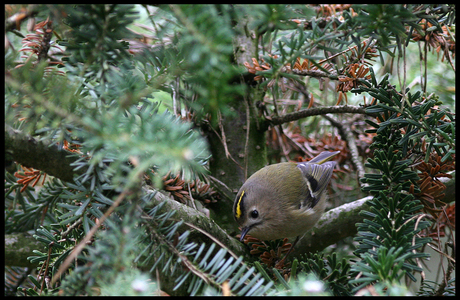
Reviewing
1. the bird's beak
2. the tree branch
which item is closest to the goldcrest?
the bird's beak

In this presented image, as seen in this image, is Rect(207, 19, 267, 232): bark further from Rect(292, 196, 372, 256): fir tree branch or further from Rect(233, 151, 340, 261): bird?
Rect(292, 196, 372, 256): fir tree branch

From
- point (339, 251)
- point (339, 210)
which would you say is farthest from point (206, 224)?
point (339, 251)

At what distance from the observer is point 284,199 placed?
206cm

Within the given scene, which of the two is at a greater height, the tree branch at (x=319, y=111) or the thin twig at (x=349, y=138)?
the tree branch at (x=319, y=111)

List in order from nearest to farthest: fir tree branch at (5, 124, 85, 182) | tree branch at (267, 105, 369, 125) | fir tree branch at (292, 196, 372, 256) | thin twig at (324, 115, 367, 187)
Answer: fir tree branch at (5, 124, 85, 182)
tree branch at (267, 105, 369, 125)
fir tree branch at (292, 196, 372, 256)
thin twig at (324, 115, 367, 187)

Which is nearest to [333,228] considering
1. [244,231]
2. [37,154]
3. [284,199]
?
[244,231]

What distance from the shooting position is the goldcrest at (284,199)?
174 centimetres

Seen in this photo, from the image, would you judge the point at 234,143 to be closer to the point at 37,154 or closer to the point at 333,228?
the point at 333,228

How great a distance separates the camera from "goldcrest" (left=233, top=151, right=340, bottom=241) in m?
1.74

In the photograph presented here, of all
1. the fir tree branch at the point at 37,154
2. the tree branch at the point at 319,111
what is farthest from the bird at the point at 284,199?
the fir tree branch at the point at 37,154

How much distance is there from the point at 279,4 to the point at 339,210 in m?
1.12

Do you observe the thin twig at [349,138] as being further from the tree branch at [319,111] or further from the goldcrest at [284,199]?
the tree branch at [319,111]

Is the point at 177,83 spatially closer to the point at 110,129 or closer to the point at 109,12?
the point at 109,12

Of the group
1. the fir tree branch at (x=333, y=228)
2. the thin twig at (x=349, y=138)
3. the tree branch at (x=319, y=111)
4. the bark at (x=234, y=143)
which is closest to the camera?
the tree branch at (x=319, y=111)
